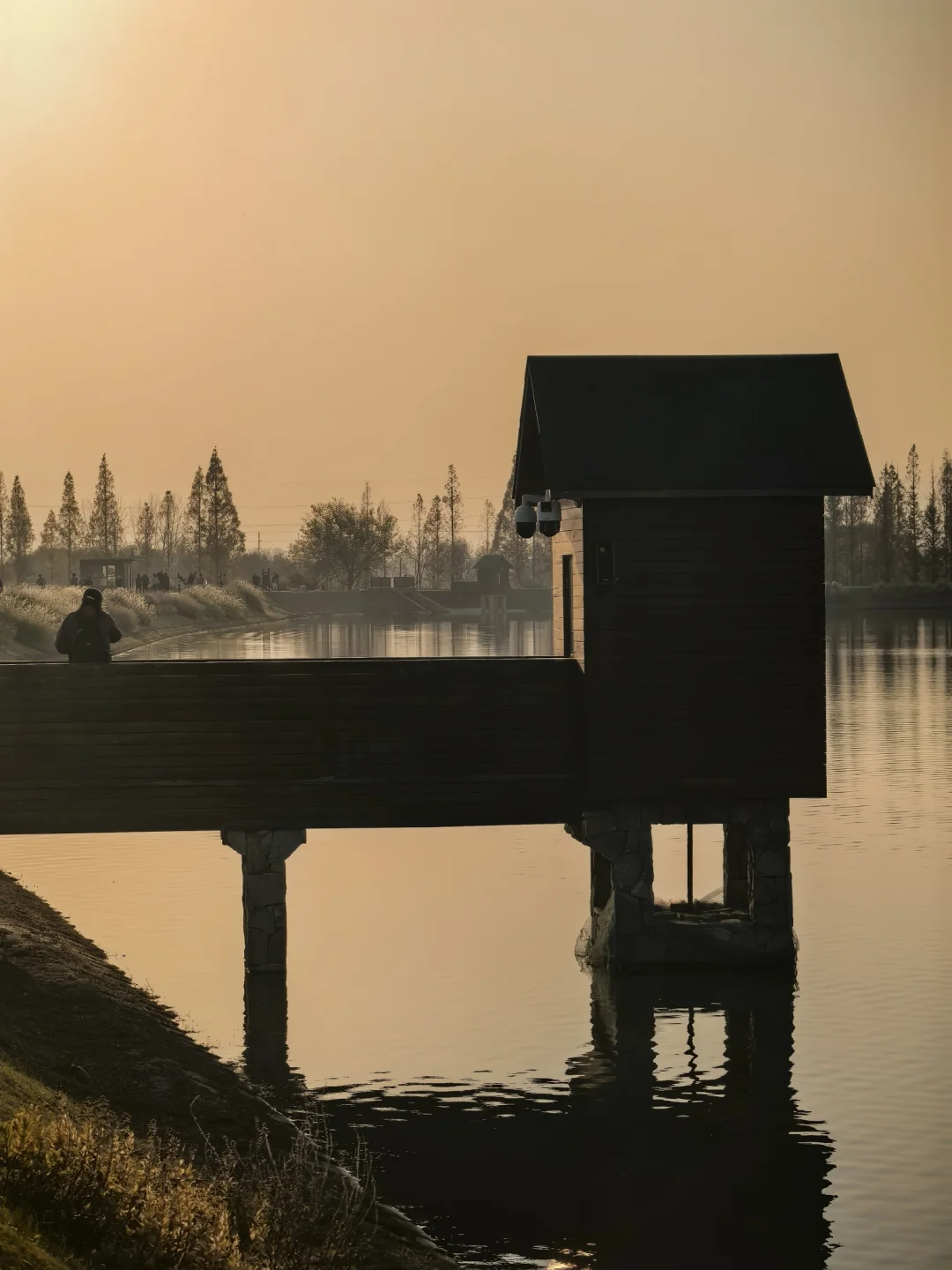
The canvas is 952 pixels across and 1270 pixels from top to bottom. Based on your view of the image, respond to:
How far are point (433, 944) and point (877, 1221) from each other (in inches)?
463

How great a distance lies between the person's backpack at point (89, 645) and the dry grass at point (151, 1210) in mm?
10630

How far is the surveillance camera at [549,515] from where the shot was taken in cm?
2395

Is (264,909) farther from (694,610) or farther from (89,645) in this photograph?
(694,610)

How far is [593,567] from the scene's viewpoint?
2262 cm

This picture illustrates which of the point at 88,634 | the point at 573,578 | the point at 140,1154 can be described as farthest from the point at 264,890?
the point at 140,1154

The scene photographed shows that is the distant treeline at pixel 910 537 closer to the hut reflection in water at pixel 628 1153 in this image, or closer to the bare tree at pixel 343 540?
the bare tree at pixel 343 540

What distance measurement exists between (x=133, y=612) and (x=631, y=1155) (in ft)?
272

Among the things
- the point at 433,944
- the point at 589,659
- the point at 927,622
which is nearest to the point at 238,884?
the point at 433,944

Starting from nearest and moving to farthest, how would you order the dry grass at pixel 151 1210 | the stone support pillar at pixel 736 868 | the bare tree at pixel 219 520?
1. the dry grass at pixel 151 1210
2. the stone support pillar at pixel 736 868
3. the bare tree at pixel 219 520

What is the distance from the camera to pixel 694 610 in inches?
894

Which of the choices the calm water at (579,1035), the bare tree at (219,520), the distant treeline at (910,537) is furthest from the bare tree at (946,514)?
the calm water at (579,1035)

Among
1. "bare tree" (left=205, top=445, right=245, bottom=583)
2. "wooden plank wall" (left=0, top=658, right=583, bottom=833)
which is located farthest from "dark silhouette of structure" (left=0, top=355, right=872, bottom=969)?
"bare tree" (left=205, top=445, right=245, bottom=583)

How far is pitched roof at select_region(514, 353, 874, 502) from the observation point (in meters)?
22.6

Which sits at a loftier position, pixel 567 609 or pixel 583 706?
pixel 567 609
